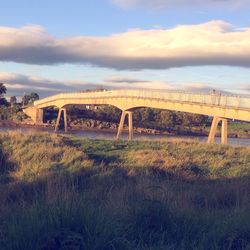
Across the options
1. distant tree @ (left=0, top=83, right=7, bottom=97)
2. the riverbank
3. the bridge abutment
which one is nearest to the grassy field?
the riverbank

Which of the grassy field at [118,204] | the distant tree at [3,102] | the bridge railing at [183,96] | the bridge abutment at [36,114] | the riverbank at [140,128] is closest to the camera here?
the grassy field at [118,204]

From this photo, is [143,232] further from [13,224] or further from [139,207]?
[13,224]

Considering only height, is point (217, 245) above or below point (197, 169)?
above

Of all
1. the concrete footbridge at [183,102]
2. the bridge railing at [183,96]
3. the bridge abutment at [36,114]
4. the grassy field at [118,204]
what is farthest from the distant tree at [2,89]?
the grassy field at [118,204]

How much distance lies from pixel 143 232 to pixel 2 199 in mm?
4398

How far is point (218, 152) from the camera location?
25.8 m

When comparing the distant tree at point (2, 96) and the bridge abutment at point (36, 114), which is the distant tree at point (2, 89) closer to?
the distant tree at point (2, 96)

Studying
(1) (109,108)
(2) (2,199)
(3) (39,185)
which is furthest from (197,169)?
(1) (109,108)

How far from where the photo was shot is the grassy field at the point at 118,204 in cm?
638

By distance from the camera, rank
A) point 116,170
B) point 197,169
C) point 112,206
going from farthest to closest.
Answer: point 197,169 < point 116,170 < point 112,206

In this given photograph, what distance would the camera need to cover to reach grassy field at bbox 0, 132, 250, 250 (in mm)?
6379

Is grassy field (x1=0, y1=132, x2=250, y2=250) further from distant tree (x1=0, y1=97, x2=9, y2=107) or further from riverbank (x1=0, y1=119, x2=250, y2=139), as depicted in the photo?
distant tree (x1=0, y1=97, x2=9, y2=107)

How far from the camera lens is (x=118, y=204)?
29.3 ft

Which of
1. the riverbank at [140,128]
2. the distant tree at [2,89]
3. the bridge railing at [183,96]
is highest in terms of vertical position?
the bridge railing at [183,96]
